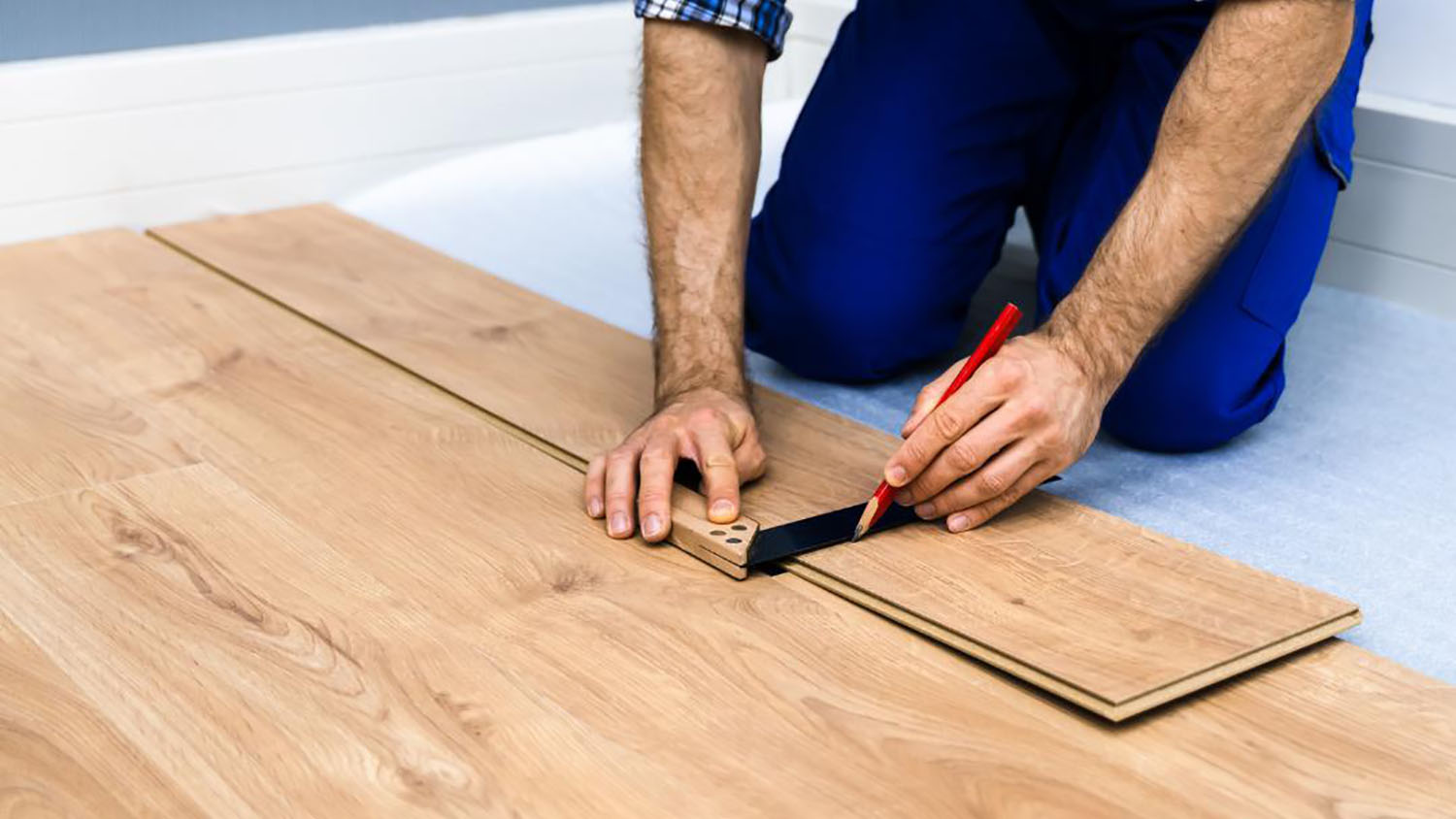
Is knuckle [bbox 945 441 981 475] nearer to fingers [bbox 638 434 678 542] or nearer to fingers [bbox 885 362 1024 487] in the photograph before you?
fingers [bbox 885 362 1024 487]

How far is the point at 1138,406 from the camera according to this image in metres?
1.75

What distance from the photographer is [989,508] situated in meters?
1.45

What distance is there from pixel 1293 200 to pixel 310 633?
1.19 metres

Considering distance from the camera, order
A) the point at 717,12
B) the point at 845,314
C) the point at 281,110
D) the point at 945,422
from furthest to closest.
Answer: the point at 281,110 → the point at 845,314 → the point at 717,12 → the point at 945,422

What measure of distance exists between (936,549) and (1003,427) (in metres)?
0.14

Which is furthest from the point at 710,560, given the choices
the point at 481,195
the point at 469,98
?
the point at 469,98

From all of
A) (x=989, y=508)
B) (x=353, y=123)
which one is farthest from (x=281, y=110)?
(x=989, y=508)

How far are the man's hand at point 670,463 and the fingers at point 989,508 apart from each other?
21 cm

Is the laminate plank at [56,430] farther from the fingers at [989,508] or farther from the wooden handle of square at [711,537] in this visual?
the fingers at [989,508]

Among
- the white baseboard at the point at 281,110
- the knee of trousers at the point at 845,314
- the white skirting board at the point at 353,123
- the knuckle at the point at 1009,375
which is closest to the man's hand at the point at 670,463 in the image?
the knuckle at the point at 1009,375

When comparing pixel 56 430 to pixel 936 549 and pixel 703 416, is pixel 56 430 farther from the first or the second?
pixel 936 549

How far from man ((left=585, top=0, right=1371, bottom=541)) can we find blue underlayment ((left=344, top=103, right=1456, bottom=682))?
8 cm

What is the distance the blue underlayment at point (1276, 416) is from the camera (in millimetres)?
1507

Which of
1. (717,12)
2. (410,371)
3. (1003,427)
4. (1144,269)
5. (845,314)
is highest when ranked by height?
(717,12)
